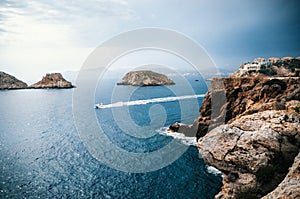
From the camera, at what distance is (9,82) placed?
7397 inches

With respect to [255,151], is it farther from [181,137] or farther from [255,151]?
[181,137]

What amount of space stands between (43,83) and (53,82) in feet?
39.2

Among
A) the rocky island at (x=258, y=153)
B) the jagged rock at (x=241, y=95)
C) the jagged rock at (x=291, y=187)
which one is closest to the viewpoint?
the jagged rock at (x=291, y=187)

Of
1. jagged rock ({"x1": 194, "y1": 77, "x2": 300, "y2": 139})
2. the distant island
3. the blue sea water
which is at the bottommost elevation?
the blue sea water

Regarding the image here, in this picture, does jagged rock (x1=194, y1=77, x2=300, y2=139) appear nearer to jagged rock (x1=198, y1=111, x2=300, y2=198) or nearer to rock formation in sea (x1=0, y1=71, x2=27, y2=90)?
jagged rock (x1=198, y1=111, x2=300, y2=198)

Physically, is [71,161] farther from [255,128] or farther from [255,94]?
[255,94]

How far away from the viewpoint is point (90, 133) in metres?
55.3

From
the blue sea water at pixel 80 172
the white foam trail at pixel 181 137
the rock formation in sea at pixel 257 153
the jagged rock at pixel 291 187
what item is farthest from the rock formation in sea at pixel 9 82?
the jagged rock at pixel 291 187

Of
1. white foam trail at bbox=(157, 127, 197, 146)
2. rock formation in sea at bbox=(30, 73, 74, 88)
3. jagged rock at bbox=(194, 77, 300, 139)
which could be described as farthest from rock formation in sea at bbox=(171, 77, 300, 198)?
rock formation in sea at bbox=(30, 73, 74, 88)

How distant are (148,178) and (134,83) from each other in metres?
163

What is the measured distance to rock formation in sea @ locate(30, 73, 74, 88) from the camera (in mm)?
183613

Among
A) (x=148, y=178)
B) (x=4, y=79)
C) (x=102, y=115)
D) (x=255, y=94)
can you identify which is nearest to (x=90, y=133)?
(x=102, y=115)

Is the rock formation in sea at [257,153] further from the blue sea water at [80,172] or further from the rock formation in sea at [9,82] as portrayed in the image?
the rock formation in sea at [9,82]

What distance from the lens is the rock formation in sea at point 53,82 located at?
602 feet
